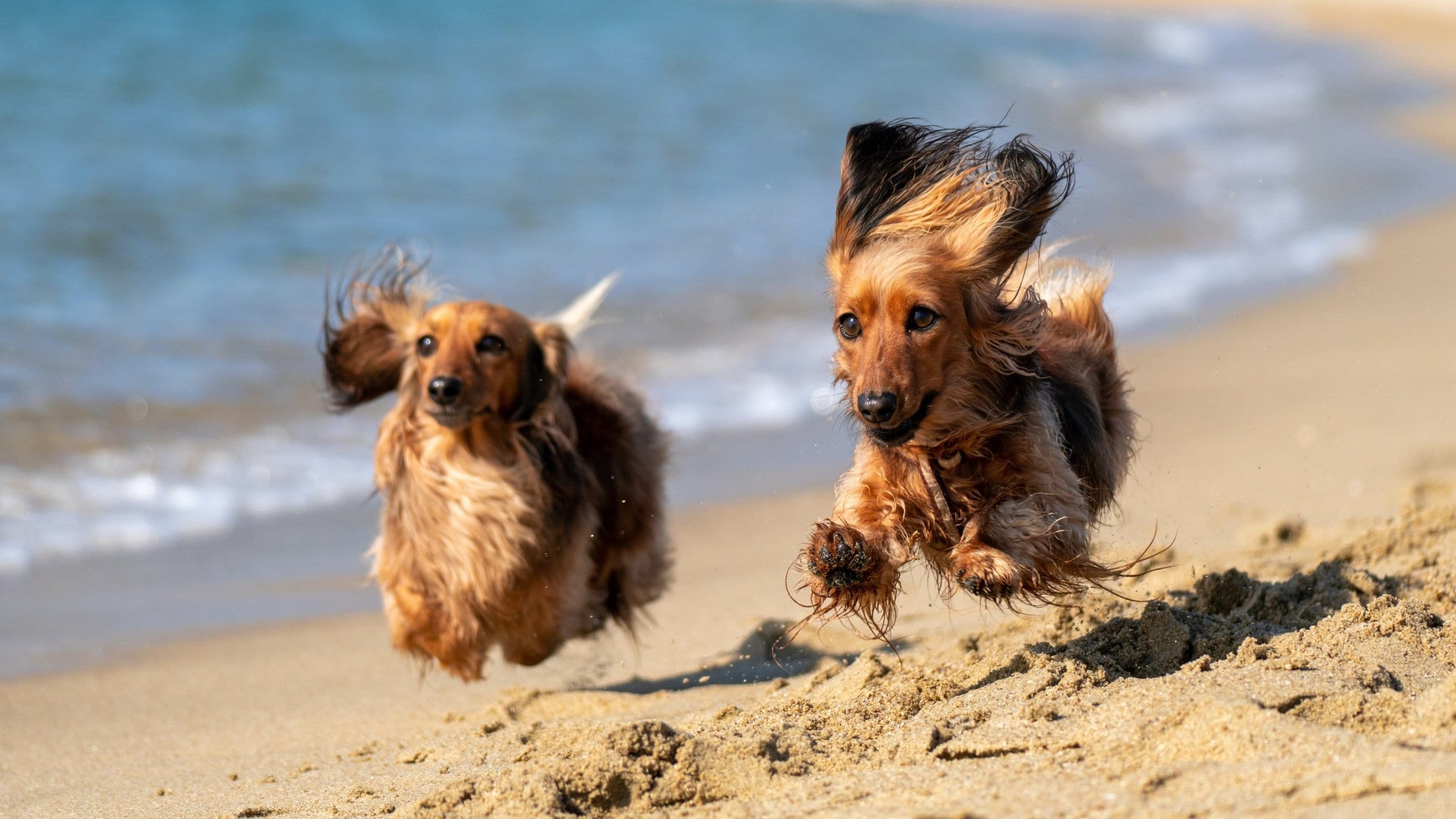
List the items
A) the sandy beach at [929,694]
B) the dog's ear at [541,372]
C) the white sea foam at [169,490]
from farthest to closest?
the white sea foam at [169,490], the dog's ear at [541,372], the sandy beach at [929,694]

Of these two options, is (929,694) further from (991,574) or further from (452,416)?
(452,416)

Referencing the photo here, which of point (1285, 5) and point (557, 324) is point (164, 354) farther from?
point (1285, 5)

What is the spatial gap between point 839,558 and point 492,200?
10.1m

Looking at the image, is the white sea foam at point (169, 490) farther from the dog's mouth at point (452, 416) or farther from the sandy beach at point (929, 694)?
the dog's mouth at point (452, 416)

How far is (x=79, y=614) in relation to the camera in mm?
5871

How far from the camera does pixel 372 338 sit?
5.55m

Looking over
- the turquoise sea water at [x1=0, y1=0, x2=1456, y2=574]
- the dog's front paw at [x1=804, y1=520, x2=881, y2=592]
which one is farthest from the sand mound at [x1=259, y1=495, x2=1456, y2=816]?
the turquoise sea water at [x1=0, y1=0, x2=1456, y2=574]

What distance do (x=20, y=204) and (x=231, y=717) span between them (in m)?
8.13

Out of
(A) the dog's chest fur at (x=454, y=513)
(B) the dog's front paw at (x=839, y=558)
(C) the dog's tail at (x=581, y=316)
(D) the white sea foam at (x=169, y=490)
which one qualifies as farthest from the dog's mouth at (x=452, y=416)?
(D) the white sea foam at (x=169, y=490)

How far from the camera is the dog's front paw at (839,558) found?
388 cm

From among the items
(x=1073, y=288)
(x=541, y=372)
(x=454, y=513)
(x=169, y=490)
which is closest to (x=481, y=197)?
(x=169, y=490)

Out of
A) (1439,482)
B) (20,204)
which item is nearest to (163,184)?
(20,204)

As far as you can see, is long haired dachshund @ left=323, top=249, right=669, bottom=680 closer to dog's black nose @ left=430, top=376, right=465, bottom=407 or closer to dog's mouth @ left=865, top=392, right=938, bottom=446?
dog's black nose @ left=430, top=376, right=465, bottom=407

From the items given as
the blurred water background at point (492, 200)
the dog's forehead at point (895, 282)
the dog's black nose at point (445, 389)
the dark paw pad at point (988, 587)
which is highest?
the blurred water background at point (492, 200)
